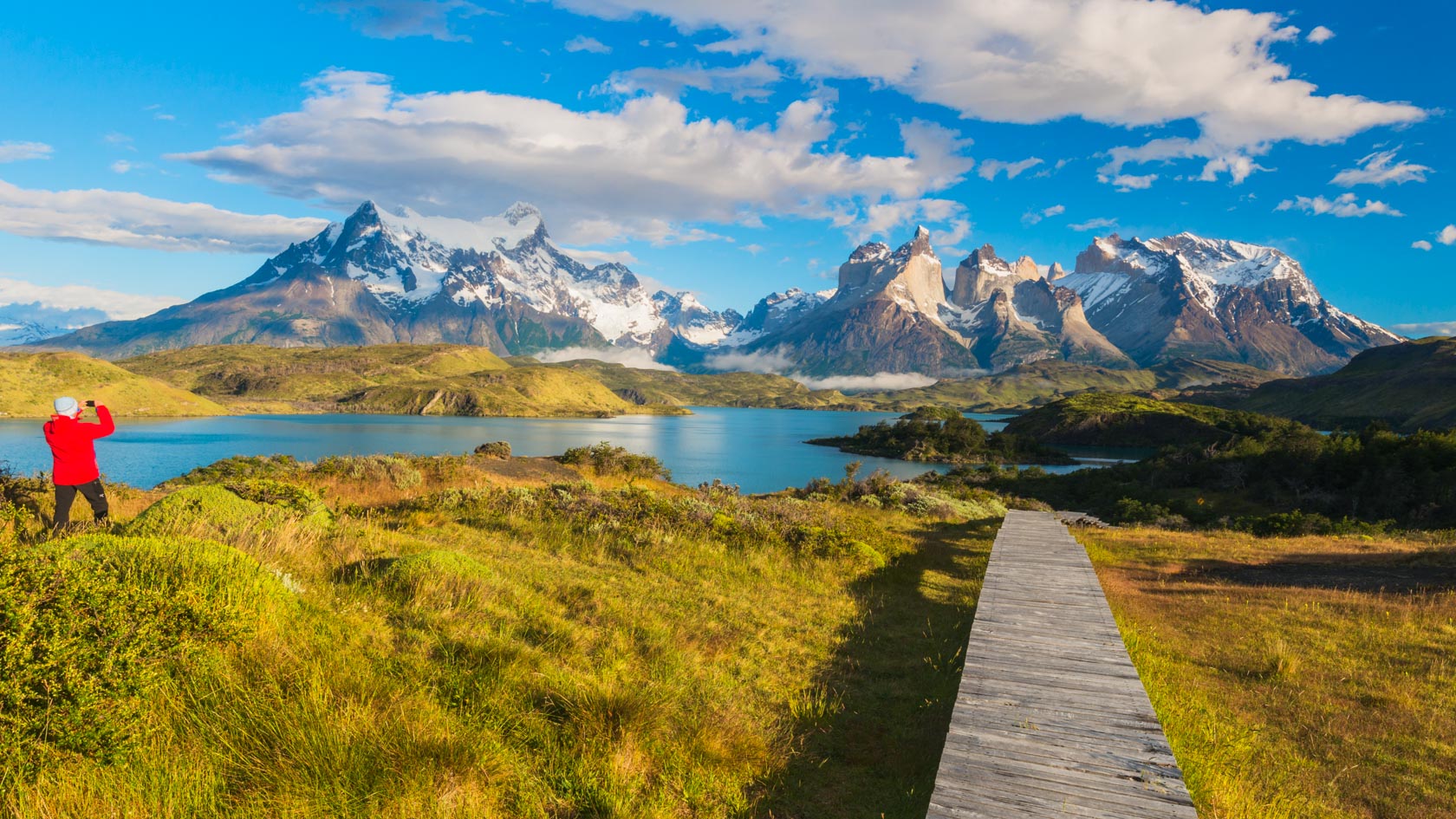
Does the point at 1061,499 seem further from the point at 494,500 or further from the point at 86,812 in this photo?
the point at 86,812

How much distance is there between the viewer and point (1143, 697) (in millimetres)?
7969

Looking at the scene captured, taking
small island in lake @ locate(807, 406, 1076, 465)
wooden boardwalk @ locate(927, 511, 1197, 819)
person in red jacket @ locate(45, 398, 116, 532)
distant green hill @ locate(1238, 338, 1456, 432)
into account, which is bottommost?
small island in lake @ locate(807, 406, 1076, 465)

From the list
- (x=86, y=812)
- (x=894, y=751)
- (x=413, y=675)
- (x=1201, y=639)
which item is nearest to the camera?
(x=86, y=812)

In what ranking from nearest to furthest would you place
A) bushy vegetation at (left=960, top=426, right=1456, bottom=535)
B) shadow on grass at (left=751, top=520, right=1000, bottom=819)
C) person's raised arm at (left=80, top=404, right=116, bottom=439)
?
shadow on grass at (left=751, top=520, right=1000, bottom=819), person's raised arm at (left=80, top=404, right=116, bottom=439), bushy vegetation at (left=960, top=426, right=1456, bottom=535)

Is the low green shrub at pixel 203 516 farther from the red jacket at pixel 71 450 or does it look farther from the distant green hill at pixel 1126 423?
the distant green hill at pixel 1126 423

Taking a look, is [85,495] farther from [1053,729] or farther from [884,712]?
[1053,729]

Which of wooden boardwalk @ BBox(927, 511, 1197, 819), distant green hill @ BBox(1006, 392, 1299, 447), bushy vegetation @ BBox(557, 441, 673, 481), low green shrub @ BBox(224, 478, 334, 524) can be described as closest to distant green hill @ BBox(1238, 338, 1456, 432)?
distant green hill @ BBox(1006, 392, 1299, 447)

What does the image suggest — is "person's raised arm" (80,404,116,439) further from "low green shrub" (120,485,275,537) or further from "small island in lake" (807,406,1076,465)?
"small island in lake" (807,406,1076,465)

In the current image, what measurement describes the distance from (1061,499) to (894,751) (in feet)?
159

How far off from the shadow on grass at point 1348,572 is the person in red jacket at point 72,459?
25467mm

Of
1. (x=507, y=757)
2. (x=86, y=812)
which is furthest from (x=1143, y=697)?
(x=86, y=812)

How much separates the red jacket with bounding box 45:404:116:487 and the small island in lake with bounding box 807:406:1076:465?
367 ft

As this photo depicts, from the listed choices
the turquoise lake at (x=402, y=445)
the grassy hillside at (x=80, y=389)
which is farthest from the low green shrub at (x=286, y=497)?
the grassy hillside at (x=80, y=389)

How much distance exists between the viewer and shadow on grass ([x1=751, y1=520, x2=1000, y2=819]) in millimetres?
A: 6848
